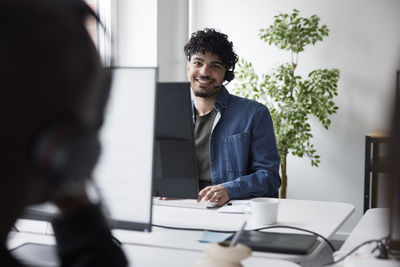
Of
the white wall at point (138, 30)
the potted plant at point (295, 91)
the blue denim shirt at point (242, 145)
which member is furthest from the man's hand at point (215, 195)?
the white wall at point (138, 30)

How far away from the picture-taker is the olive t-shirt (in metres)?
2.17

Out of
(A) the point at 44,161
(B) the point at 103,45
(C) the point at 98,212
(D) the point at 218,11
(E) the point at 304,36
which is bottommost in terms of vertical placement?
(C) the point at 98,212

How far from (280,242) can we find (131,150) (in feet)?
1.45

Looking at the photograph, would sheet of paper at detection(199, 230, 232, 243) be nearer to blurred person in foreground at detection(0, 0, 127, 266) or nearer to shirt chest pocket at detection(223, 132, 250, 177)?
shirt chest pocket at detection(223, 132, 250, 177)

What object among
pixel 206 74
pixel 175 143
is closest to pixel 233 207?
pixel 175 143

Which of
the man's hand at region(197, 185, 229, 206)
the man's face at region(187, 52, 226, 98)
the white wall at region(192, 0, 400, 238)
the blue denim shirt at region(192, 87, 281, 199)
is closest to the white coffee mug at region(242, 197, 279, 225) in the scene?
the man's hand at region(197, 185, 229, 206)

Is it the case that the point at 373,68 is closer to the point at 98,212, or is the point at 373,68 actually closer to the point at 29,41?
the point at 98,212

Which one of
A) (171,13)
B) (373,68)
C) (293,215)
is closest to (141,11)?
(171,13)

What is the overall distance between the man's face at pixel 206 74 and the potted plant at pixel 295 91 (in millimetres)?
1095

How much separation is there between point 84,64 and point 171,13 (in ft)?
11.1

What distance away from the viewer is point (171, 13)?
369 centimetres

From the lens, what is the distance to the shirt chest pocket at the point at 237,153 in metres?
2.12

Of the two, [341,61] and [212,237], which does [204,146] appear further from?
[341,61]

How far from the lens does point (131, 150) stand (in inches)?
46.4
